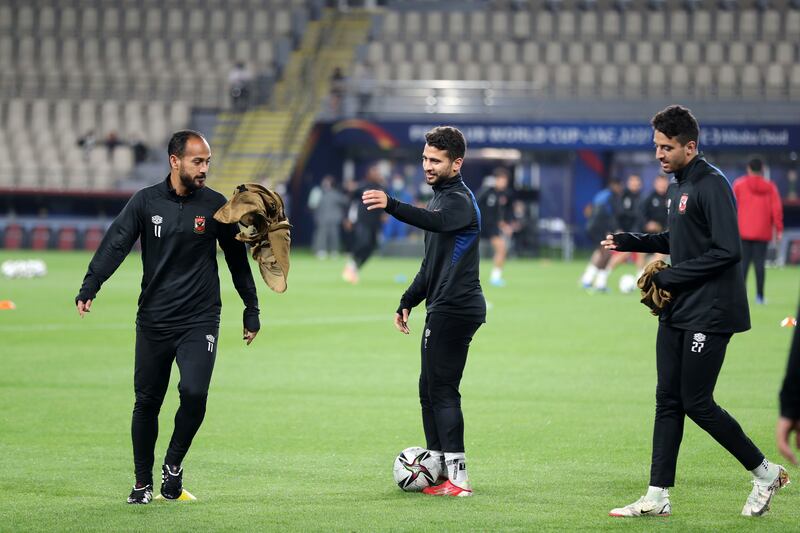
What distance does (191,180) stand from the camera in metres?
7.95

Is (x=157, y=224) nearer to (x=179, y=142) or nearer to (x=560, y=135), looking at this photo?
(x=179, y=142)

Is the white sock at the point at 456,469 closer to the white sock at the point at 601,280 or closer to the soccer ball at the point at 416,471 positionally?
the soccer ball at the point at 416,471

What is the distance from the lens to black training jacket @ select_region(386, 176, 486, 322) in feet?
26.9

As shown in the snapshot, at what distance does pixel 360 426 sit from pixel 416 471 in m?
2.83

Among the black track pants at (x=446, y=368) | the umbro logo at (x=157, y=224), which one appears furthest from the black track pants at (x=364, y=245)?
the umbro logo at (x=157, y=224)

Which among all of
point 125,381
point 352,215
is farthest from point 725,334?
point 352,215

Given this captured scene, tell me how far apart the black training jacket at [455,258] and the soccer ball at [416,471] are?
954 millimetres

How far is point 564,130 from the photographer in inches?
1594

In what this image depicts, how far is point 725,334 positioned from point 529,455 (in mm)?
2820

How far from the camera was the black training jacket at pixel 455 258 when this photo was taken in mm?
8203

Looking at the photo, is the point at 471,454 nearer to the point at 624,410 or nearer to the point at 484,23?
the point at 624,410

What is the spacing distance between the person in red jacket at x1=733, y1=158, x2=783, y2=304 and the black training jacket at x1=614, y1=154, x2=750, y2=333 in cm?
1477

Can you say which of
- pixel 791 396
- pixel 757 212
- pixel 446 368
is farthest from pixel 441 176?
pixel 757 212

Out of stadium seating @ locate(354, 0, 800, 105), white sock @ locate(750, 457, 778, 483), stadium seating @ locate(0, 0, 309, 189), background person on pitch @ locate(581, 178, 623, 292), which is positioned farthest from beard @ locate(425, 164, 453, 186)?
stadium seating @ locate(0, 0, 309, 189)
